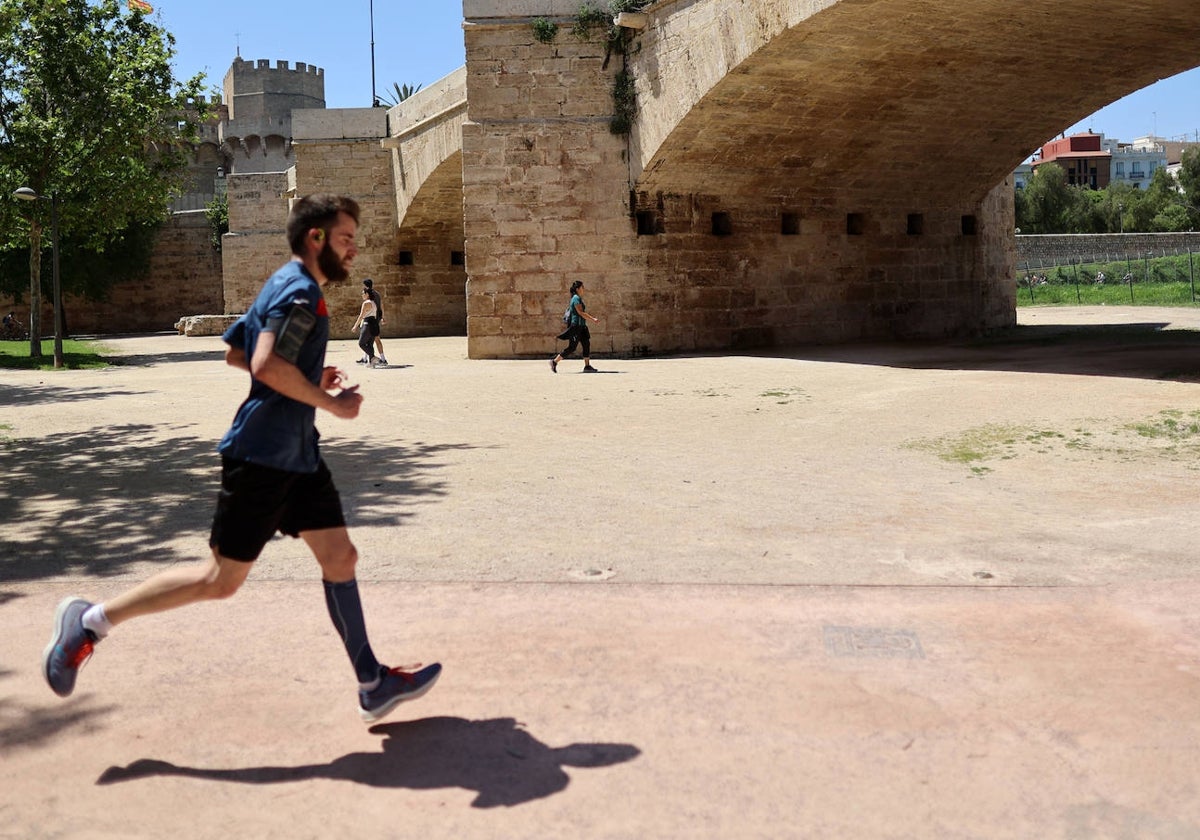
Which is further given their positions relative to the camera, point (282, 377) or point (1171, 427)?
point (1171, 427)

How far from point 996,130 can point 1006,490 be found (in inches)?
525

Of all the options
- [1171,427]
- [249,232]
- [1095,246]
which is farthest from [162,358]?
[1095,246]

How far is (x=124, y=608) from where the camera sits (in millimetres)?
3484

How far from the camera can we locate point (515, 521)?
6.27 m

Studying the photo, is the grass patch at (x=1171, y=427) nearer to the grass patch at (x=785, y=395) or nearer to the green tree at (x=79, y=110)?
the grass patch at (x=785, y=395)

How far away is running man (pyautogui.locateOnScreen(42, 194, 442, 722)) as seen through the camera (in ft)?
10.9

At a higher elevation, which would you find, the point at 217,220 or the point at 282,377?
the point at 217,220

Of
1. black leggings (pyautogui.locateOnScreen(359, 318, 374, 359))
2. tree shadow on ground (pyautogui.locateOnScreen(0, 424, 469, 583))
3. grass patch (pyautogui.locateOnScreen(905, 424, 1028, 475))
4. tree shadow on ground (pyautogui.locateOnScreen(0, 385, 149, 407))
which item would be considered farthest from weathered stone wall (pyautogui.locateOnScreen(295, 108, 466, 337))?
grass patch (pyautogui.locateOnScreen(905, 424, 1028, 475))

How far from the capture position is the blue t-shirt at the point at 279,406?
332 centimetres

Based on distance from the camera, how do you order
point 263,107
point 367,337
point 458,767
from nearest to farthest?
1. point 458,767
2. point 367,337
3. point 263,107

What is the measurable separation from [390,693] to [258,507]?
0.64 meters

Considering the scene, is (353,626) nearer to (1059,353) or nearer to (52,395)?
(52,395)

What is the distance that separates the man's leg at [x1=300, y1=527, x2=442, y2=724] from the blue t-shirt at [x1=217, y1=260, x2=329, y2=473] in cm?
24

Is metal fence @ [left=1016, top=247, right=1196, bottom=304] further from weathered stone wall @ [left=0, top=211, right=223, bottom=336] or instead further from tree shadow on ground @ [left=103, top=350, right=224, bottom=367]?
weathered stone wall @ [left=0, top=211, right=223, bottom=336]
